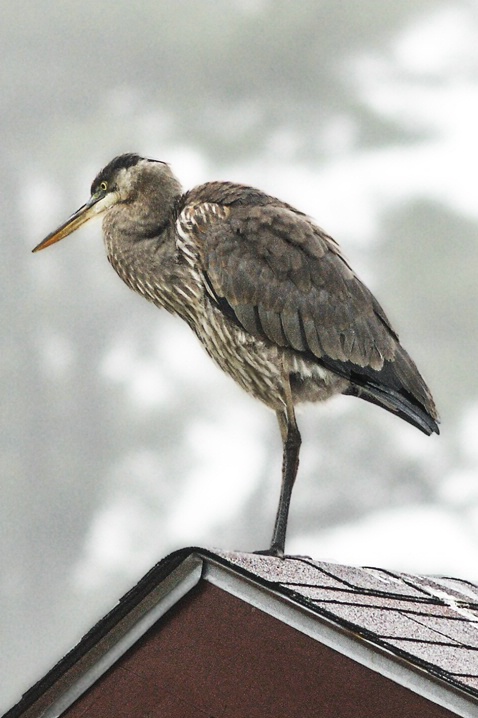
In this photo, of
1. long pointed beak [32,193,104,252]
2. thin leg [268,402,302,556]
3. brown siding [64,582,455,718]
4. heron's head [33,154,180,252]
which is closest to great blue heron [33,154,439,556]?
thin leg [268,402,302,556]

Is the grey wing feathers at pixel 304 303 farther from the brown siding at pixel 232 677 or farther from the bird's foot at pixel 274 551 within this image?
the brown siding at pixel 232 677

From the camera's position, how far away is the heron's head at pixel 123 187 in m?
6.44

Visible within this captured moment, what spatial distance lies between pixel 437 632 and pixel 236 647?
80 centimetres

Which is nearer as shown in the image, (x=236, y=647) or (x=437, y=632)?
(x=236, y=647)

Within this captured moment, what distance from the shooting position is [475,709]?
3305 mm

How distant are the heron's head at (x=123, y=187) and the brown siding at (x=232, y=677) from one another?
3.21m

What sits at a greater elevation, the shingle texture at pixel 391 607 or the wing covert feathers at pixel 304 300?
the wing covert feathers at pixel 304 300

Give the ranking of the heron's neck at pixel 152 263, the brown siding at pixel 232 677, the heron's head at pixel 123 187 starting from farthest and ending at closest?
the heron's head at pixel 123 187 < the heron's neck at pixel 152 263 < the brown siding at pixel 232 677

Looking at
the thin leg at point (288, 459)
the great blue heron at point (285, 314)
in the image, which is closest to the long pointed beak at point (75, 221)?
the great blue heron at point (285, 314)

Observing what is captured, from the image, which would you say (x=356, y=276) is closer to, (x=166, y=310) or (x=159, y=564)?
(x=166, y=310)

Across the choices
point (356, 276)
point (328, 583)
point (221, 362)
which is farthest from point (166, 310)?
point (328, 583)

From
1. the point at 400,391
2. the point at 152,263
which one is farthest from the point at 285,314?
the point at 152,263

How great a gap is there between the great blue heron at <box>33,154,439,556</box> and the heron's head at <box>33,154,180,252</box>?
0.46 meters

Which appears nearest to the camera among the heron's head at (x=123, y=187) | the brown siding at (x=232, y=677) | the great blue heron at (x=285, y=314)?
the brown siding at (x=232, y=677)
